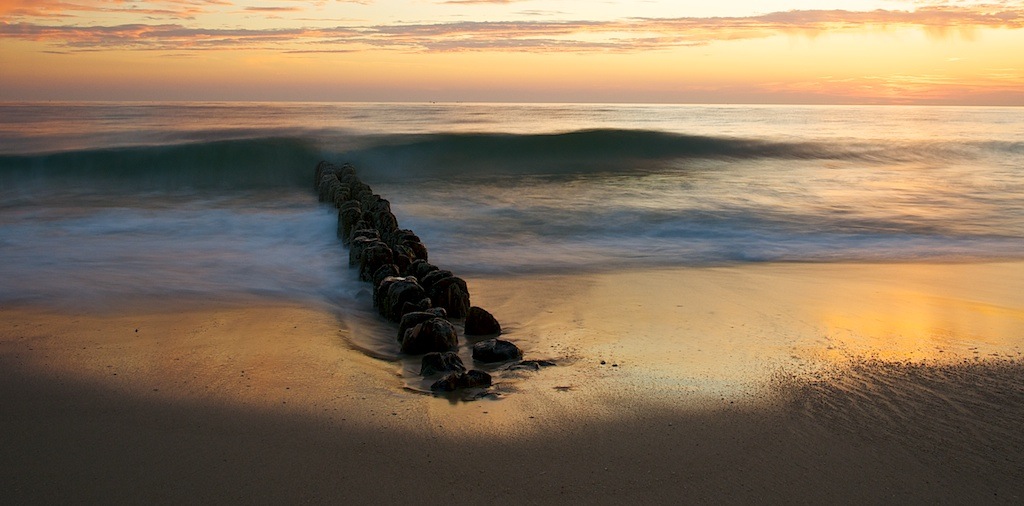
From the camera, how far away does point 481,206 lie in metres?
11.7

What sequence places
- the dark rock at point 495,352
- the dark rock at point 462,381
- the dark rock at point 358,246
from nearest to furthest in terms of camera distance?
the dark rock at point 462,381
the dark rock at point 495,352
the dark rock at point 358,246

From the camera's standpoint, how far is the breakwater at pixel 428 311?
11.8ft

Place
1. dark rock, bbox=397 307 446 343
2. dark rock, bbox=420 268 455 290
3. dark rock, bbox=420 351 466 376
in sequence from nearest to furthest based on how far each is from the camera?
dark rock, bbox=420 351 466 376, dark rock, bbox=397 307 446 343, dark rock, bbox=420 268 455 290

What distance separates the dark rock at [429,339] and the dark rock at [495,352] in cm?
18

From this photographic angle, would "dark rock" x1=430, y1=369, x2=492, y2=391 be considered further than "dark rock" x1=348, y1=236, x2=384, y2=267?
No

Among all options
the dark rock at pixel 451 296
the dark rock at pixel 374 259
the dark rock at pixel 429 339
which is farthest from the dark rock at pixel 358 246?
the dark rock at pixel 429 339

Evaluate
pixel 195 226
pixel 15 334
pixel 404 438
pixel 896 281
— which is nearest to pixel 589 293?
pixel 896 281

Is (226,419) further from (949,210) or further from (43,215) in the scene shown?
(949,210)

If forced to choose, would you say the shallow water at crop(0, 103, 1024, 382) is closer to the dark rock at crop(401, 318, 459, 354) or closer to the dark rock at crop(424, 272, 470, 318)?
the dark rock at crop(401, 318, 459, 354)

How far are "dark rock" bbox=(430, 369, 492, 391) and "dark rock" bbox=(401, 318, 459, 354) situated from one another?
59cm

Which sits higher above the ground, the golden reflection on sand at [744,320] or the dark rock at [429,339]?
the dark rock at [429,339]

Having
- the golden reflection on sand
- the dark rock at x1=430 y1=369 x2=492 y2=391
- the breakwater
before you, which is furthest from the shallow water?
the dark rock at x1=430 y1=369 x2=492 y2=391

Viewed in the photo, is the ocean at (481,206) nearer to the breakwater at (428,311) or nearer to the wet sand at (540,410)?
the breakwater at (428,311)

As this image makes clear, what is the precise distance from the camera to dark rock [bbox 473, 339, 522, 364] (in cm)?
383
